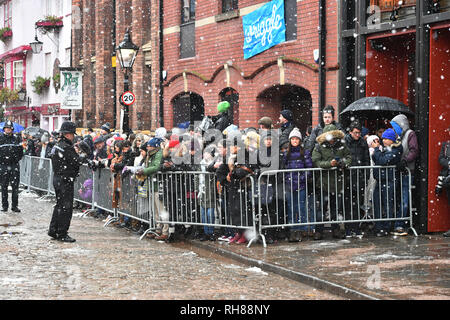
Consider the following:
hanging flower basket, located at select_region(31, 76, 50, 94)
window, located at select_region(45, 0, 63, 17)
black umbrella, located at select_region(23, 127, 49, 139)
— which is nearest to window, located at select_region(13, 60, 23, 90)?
hanging flower basket, located at select_region(31, 76, 50, 94)

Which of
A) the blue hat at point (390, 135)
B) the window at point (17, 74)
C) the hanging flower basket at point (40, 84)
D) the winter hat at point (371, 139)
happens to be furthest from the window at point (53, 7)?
the blue hat at point (390, 135)

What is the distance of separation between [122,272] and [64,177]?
129 inches

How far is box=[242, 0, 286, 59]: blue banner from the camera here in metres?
15.8

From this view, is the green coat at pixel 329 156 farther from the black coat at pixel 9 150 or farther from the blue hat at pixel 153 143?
the black coat at pixel 9 150

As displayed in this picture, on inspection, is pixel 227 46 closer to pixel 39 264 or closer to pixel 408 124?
pixel 408 124

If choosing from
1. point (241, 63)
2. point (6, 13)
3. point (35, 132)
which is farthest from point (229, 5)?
point (6, 13)

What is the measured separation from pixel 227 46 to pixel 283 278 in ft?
34.8

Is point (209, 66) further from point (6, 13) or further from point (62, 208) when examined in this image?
point (6, 13)

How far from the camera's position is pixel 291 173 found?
10.7 meters

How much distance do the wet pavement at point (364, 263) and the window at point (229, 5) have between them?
8.78 metres

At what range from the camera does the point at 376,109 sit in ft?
37.4

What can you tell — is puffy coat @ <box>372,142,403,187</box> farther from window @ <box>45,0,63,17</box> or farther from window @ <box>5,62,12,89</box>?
window @ <box>5,62,12,89</box>

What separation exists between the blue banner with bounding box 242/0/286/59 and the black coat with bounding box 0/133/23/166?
224 inches

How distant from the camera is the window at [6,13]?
43906 mm
